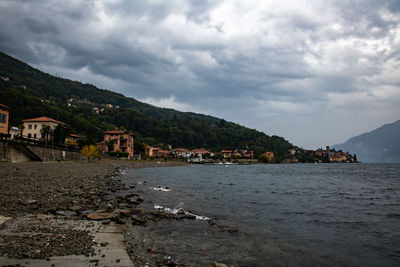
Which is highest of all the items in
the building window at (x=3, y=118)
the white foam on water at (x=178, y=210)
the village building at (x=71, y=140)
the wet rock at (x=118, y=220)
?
the building window at (x=3, y=118)

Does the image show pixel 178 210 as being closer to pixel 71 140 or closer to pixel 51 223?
pixel 51 223

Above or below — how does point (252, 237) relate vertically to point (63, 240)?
below

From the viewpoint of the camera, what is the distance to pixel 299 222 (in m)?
16.2

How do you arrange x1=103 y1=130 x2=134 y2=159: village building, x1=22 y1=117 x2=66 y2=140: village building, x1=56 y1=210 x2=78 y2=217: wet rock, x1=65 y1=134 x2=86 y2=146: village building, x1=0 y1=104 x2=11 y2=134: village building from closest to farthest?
x1=56 y1=210 x2=78 y2=217: wet rock, x1=0 y1=104 x2=11 y2=134: village building, x1=22 y1=117 x2=66 y2=140: village building, x1=65 y1=134 x2=86 y2=146: village building, x1=103 y1=130 x2=134 y2=159: village building

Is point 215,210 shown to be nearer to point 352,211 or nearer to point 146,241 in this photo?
point 146,241

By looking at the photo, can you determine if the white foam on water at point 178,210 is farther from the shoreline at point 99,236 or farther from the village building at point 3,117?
the village building at point 3,117

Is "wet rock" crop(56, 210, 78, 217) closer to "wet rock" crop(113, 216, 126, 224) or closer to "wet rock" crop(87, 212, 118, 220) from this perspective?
"wet rock" crop(87, 212, 118, 220)

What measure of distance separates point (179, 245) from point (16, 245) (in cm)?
572

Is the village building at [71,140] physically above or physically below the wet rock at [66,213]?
above

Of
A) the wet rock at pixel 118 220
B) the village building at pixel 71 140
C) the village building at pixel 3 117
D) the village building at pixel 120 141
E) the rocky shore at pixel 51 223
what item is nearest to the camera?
the rocky shore at pixel 51 223

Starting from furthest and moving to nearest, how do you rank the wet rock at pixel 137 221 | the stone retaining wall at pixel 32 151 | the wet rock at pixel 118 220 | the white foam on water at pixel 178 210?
the stone retaining wall at pixel 32 151 → the white foam on water at pixel 178 210 → the wet rock at pixel 137 221 → the wet rock at pixel 118 220

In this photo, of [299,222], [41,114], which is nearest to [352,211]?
[299,222]

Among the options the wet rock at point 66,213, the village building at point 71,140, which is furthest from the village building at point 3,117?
the wet rock at point 66,213

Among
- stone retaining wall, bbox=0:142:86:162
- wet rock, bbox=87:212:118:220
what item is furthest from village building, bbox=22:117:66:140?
wet rock, bbox=87:212:118:220
